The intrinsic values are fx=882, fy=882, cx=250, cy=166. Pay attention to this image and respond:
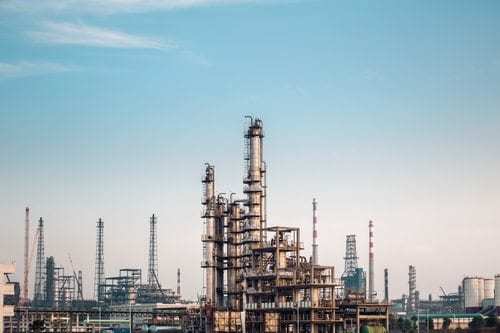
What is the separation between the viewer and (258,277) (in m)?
102

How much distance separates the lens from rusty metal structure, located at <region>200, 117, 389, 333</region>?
98438 mm

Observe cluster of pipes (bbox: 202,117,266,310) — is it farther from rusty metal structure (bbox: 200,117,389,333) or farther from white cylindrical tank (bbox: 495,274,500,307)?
white cylindrical tank (bbox: 495,274,500,307)

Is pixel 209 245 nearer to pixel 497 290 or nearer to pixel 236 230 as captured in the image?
pixel 236 230

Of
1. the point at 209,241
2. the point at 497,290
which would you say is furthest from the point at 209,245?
the point at 497,290

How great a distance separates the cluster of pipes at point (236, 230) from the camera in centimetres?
10894

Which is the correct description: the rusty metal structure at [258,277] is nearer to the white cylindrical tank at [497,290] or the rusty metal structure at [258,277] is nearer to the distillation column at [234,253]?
the distillation column at [234,253]

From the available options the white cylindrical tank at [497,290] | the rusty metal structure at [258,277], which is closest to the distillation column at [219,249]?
the rusty metal structure at [258,277]

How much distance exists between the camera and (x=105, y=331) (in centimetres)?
13512

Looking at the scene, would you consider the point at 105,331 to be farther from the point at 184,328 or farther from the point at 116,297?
the point at 116,297

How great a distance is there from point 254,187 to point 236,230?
6.73 meters

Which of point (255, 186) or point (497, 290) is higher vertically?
point (255, 186)

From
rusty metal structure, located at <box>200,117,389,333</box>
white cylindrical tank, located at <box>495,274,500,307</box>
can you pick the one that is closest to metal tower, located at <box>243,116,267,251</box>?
rusty metal structure, located at <box>200,117,389,333</box>

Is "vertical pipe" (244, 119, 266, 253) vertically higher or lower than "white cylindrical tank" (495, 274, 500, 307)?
higher

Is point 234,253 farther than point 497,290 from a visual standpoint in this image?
No
